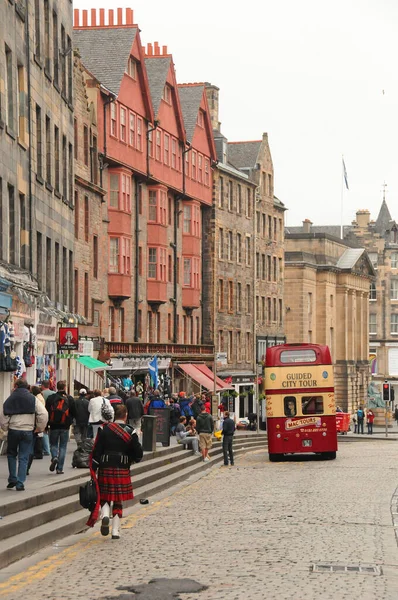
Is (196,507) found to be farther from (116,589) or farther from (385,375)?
(385,375)

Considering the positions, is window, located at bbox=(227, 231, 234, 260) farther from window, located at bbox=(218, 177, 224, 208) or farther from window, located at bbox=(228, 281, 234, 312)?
window, located at bbox=(218, 177, 224, 208)

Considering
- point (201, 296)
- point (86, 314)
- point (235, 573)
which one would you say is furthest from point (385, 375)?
point (235, 573)

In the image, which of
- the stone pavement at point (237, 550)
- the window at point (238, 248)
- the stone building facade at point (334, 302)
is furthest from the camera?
the stone building facade at point (334, 302)

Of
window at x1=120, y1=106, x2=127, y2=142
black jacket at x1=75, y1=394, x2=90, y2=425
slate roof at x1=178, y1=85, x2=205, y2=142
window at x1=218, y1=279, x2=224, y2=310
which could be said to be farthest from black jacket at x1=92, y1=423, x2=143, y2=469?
window at x1=218, y1=279, x2=224, y2=310

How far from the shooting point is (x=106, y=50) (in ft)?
204

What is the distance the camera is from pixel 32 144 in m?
36.3

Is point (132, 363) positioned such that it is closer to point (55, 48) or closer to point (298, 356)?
point (298, 356)

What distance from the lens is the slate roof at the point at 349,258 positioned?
386ft

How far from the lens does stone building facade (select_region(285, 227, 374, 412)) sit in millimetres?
106188

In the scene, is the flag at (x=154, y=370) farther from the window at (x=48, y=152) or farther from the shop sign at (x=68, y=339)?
the shop sign at (x=68, y=339)

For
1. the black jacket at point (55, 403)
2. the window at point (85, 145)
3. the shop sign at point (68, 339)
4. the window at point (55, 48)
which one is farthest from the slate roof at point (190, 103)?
the black jacket at point (55, 403)

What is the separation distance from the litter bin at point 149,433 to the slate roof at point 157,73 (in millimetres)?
37377

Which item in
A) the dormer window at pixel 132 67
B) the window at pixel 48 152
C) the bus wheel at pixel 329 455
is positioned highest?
the dormer window at pixel 132 67

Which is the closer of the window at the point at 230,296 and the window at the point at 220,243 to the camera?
the window at the point at 220,243
